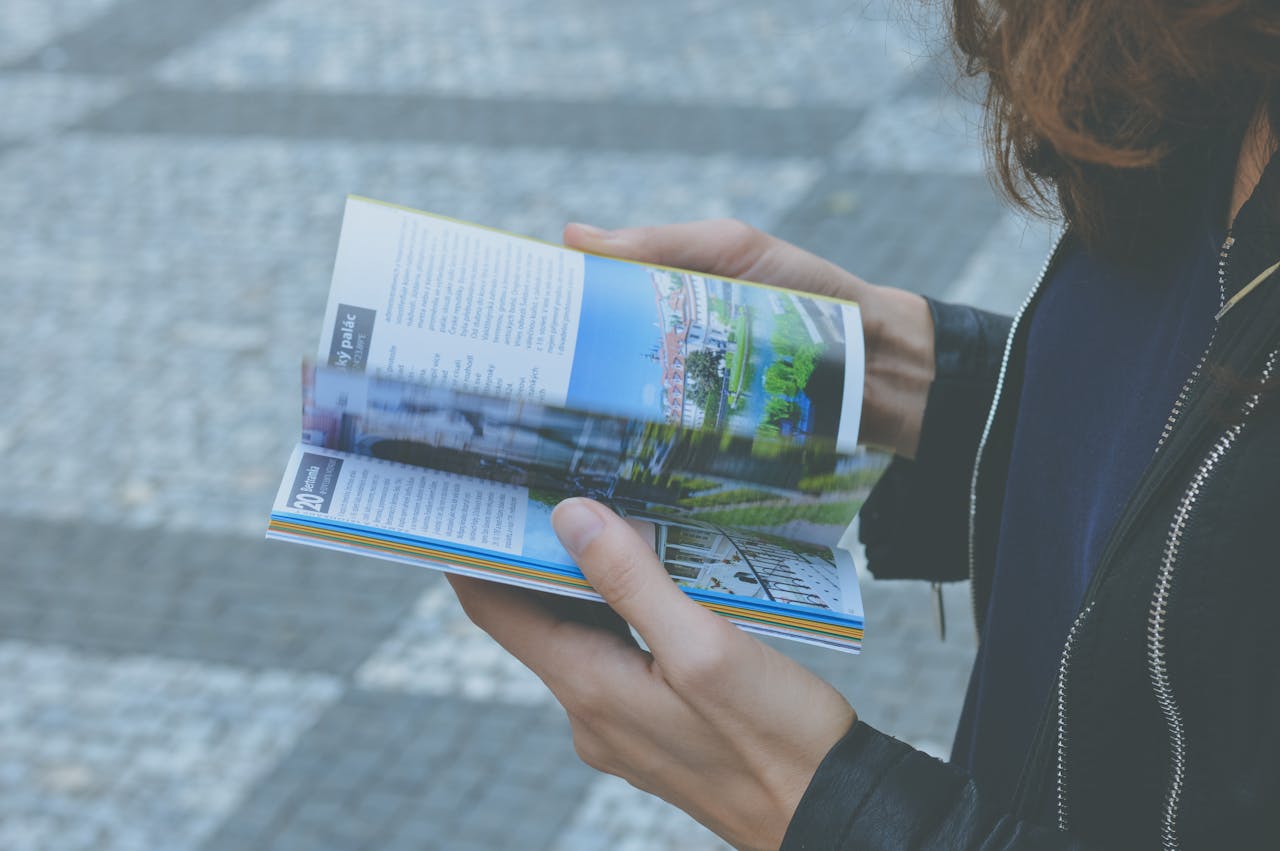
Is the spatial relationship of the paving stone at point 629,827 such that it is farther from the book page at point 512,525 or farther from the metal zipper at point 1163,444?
the metal zipper at point 1163,444

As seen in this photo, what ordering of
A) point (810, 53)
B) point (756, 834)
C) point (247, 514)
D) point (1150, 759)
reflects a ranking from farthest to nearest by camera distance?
point (810, 53), point (247, 514), point (756, 834), point (1150, 759)

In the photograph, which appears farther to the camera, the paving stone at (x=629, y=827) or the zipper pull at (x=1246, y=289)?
the paving stone at (x=629, y=827)

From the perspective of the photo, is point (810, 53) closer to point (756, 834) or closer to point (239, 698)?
point (239, 698)

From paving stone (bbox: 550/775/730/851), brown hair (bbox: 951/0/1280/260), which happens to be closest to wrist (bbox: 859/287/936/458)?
brown hair (bbox: 951/0/1280/260)

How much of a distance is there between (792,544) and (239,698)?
6.61ft

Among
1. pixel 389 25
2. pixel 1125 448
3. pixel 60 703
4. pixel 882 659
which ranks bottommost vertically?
pixel 60 703

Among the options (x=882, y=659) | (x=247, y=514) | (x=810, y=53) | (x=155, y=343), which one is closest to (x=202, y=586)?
(x=247, y=514)

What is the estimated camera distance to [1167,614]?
895 mm

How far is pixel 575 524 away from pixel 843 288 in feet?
1.95

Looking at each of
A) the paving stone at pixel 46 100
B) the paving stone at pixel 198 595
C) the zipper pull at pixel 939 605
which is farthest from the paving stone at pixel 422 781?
the paving stone at pixel 46 100

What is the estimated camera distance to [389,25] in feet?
21.0

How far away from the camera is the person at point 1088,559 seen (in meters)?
0.89

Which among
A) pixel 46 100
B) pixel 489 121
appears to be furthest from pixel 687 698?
pixel 46 100

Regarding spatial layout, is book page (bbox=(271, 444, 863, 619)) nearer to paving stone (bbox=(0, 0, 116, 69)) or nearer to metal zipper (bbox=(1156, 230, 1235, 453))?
metal zipper (bbox=(1156, 230, 1235, 453))
